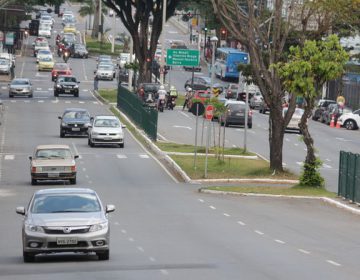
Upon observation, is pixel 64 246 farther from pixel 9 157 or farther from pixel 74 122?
pixel 74 122

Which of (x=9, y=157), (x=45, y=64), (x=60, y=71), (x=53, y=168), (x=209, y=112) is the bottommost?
(x=9, y=157)

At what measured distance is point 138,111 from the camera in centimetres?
7219

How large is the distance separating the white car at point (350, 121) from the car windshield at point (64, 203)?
197 feet

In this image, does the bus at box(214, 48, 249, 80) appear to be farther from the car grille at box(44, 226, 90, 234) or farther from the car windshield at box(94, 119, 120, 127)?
the car grille at box(44, 226, 90, 234)

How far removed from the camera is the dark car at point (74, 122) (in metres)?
63.9

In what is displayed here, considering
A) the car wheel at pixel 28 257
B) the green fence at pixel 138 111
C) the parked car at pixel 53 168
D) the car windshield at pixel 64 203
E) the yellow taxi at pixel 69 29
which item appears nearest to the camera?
the car wheel at pixel 28 257

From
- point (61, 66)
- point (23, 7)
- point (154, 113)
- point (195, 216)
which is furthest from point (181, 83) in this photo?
point (195, 216)

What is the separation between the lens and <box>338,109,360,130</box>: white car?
272 feet

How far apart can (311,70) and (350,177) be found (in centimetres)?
522

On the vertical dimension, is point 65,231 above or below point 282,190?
above

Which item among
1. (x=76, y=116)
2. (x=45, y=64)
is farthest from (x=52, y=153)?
(x=45, y=64)

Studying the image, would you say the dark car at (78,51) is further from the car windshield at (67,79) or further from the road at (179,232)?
the road at (179,232)

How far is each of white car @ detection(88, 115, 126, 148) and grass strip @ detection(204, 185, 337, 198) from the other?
639 inches

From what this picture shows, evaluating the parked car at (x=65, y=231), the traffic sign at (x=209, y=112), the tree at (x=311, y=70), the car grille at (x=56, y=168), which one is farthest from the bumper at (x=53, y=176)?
the parked car at (x=65, y=231)
